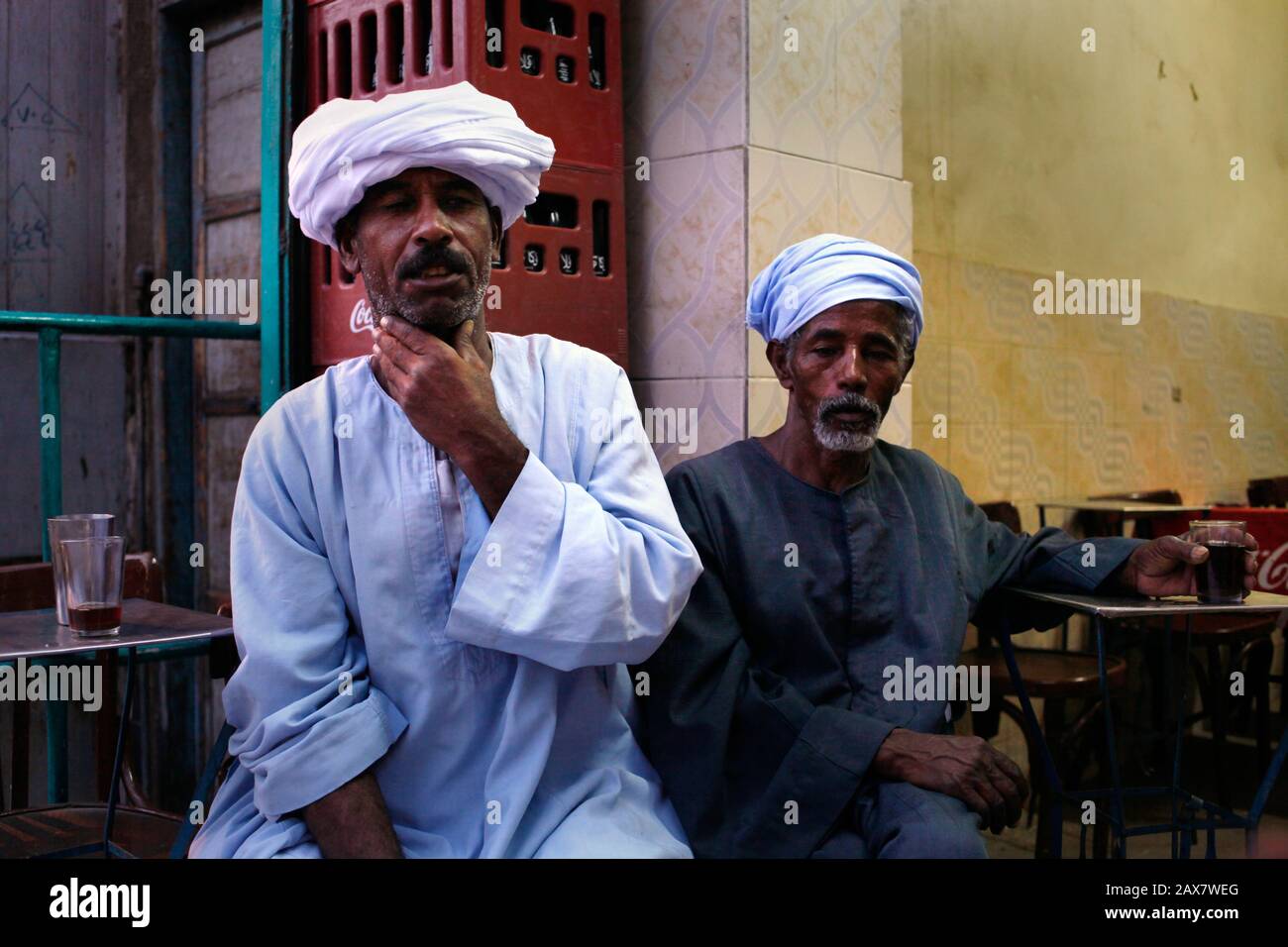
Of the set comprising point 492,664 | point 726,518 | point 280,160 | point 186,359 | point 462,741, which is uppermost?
point 280,160

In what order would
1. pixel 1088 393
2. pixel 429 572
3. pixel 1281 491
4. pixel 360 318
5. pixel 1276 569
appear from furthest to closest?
pixel 1281 491
pixel 1088 393
pixel 1276 569
pixel 360 318
pixel 429 572

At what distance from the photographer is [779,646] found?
2004 millimetres

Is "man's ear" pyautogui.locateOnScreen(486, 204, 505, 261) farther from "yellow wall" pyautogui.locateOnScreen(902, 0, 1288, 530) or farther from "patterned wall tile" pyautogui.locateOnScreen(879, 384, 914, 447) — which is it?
"yellow wall" pyautogui.locateOnScreen(902, 0, 1288, 530)

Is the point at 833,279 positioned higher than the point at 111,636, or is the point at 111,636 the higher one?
the point at 833,279

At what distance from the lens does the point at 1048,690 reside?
3.13 metres

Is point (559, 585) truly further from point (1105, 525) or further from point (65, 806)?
point (1105, 525)

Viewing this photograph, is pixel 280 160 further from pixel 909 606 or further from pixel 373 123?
pixel 909 606

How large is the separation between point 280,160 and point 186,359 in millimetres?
1575

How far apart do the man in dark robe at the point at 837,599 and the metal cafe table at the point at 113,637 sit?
77 centimetres

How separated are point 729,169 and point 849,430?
0.86 m

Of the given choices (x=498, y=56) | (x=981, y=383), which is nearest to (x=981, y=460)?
(x=981, y=383)

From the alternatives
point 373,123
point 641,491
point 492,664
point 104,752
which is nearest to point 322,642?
point 492,664

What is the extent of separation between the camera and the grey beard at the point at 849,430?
2057 millimetres

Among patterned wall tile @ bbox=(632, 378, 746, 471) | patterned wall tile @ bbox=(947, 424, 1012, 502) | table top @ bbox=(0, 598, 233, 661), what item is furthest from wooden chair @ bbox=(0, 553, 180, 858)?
patterned wall tile @ bbox=(947, 424, 1012, 502)
